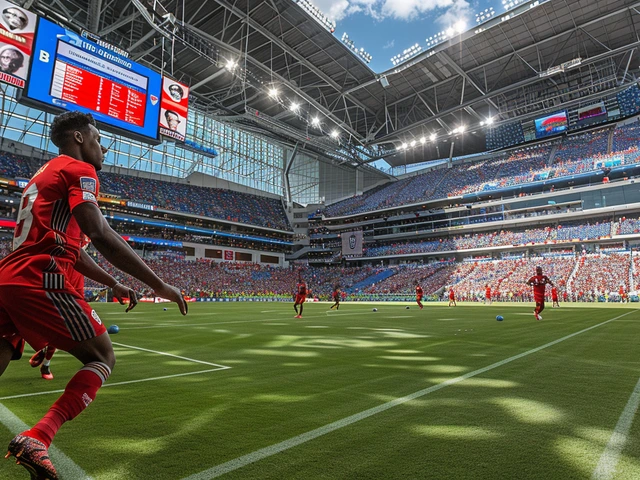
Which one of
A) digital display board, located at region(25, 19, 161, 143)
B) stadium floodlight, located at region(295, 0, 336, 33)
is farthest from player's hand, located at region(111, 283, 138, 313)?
stadium floodlight, located at region(295, 0, 336, 33)

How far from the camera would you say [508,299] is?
4194 cm

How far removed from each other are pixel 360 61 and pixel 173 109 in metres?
27.2

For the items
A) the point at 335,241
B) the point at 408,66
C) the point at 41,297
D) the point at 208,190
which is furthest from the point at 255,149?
the point at 41,297

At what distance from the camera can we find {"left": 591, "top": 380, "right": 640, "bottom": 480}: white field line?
7.84 feet

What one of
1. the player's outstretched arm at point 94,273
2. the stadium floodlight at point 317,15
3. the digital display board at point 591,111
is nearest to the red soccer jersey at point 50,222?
the player's outstretched arm at point 94,273

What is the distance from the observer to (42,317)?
7.84 feet

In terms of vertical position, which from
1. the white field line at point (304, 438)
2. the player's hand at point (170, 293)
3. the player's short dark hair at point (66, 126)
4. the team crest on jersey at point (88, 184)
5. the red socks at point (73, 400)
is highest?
the player's short dark hair at point (66, 126)

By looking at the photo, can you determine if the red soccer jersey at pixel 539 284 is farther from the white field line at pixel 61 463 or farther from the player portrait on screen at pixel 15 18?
the player portrait on screen at pixel 15 18

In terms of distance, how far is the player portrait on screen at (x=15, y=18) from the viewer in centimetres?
2011

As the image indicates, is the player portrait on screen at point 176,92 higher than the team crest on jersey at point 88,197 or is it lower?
higher

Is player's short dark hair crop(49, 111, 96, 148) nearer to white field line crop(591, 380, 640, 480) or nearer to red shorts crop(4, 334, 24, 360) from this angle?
→ red shorts crop(4, 334, 24, 360)

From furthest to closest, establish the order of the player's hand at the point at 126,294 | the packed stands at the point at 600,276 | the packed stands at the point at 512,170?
the packed stands at the point at 512,170
the packed stands at the point at 600,276
the player's hand at the point at 126,294

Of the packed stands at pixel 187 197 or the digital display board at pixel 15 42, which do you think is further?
the packed stands at pixel 187 197

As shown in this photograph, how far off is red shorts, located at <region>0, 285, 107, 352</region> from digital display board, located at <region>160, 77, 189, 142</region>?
27.9 metres
